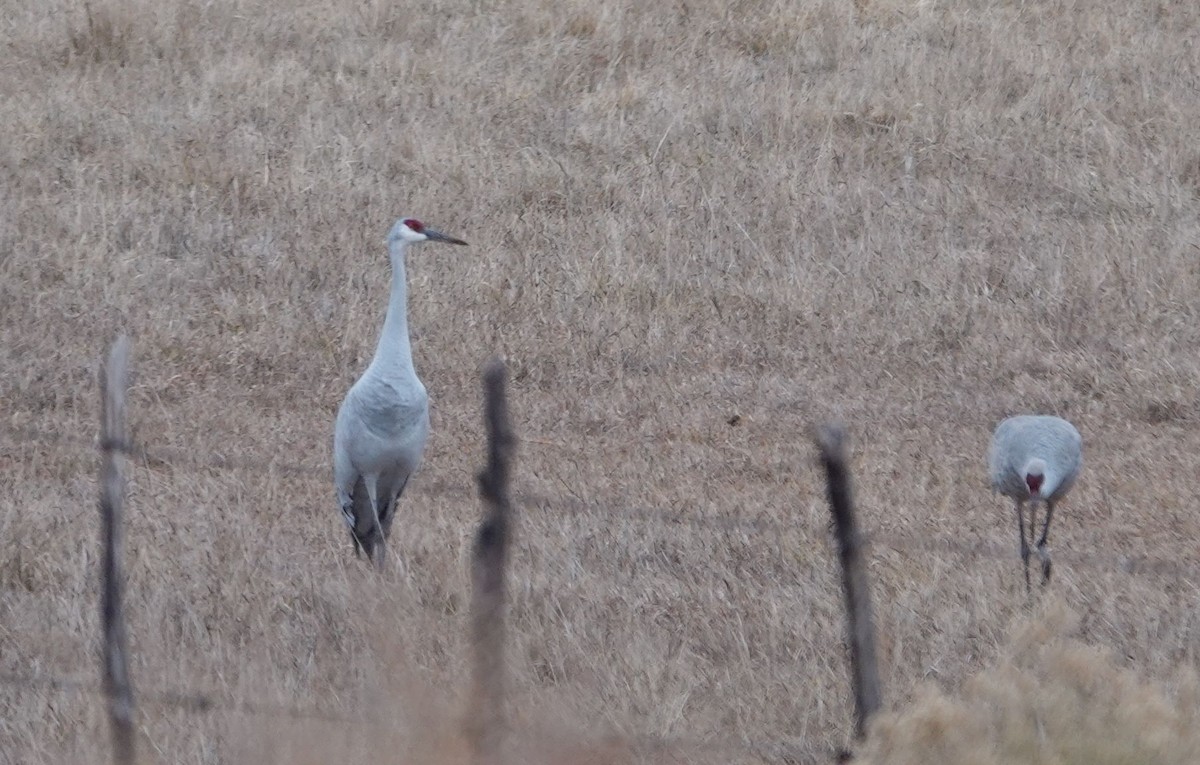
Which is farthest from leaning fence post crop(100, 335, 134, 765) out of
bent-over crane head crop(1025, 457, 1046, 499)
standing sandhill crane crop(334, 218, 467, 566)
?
bent-over crane head crop(1025, 457, 1046, 499)

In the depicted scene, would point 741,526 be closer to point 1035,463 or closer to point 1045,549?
point 1045,549

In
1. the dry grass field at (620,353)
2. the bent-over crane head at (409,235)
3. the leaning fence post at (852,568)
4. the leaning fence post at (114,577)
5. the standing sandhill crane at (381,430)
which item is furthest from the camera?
the bent-over crane head at (409,235)

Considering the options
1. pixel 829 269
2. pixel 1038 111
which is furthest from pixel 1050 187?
pixel 829 269

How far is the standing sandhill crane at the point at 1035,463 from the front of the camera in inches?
259

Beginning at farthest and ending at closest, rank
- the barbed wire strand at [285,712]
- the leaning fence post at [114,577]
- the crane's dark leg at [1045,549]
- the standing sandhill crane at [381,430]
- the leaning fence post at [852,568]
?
the standing sandhill crane at [381,430] → the crane's dark leg at [1045,549] → the barbed wire strand at [285,712] → the leaning fence post at [114,577] → the leaning fence post at [852,568]

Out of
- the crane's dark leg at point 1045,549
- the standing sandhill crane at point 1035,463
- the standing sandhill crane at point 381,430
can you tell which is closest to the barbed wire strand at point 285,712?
the crane's dark leg at point 1045,549

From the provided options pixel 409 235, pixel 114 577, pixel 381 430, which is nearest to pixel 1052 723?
pixel 114 577

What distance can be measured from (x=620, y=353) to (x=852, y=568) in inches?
226

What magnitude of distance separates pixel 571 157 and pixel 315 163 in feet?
6.07

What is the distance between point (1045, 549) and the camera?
626 centimetres

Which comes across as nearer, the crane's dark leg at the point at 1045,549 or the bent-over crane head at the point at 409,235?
the crane's dark leg at the point at 1045,549

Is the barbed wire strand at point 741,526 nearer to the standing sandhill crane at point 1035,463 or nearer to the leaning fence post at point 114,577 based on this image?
the standing sandhill crane at point 1035,463

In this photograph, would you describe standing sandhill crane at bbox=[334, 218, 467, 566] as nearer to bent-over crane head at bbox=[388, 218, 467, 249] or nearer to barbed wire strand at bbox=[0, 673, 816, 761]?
bent-over crane head at bbox=[388, 218, 467, 249]

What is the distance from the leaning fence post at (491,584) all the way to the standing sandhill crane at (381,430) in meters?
2.70
